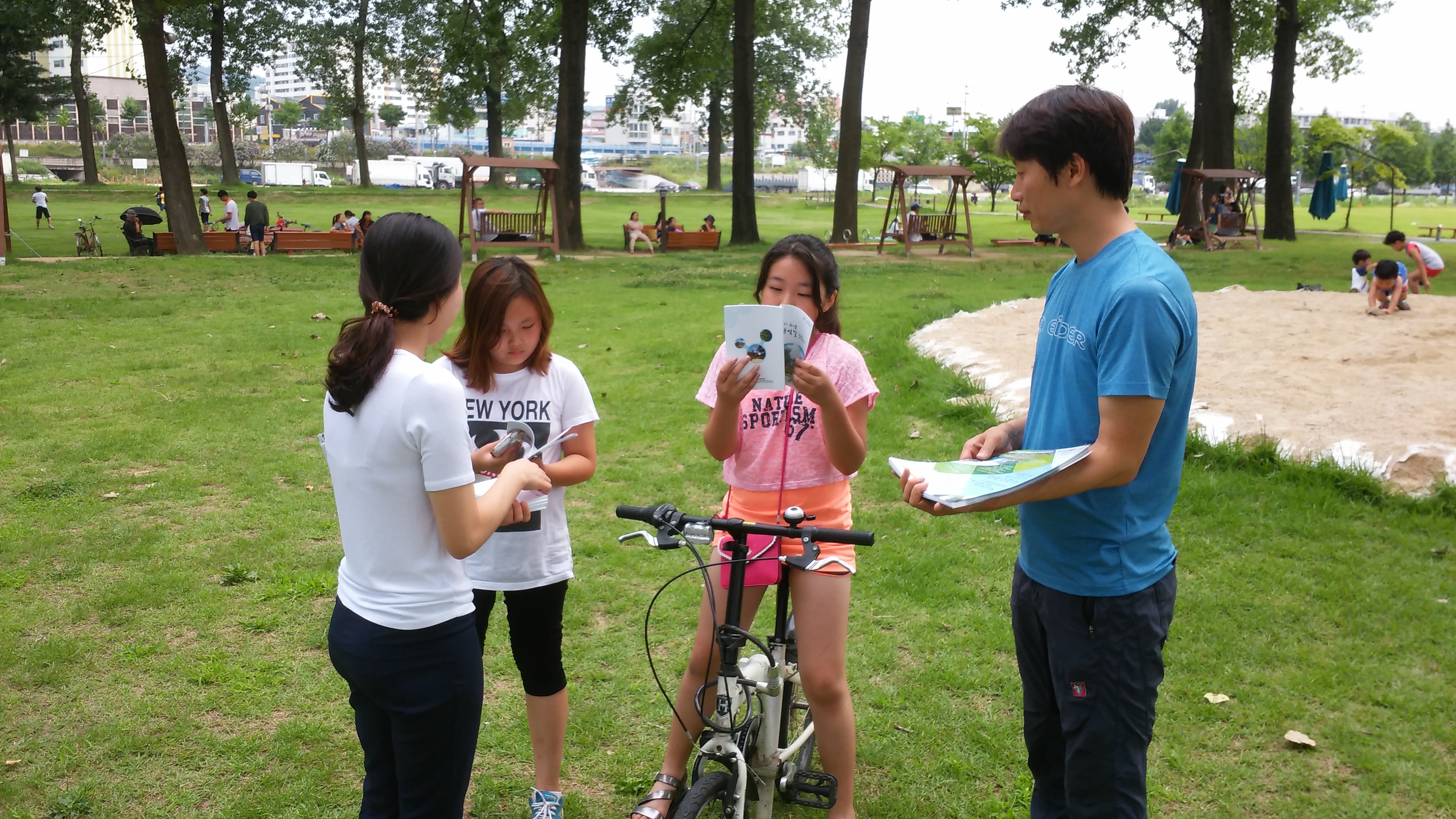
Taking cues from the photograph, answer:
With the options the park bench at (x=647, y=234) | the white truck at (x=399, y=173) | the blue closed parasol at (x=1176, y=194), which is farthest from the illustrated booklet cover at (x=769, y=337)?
the white truck at (x=399, y=173)

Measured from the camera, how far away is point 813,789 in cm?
321

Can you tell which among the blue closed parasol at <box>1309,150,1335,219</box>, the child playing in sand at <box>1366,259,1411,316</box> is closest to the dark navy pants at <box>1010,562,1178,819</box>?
the child playing in sand at <box>1366,259,1411,316</box>

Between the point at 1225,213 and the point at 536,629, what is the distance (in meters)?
27.0

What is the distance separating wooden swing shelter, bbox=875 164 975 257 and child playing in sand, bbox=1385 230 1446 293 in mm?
8308

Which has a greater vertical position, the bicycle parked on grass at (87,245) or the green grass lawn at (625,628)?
the bicycle parked on grass at (87,245)

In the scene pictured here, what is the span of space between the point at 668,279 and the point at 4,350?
10.1m

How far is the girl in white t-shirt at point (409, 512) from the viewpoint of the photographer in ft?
7.08

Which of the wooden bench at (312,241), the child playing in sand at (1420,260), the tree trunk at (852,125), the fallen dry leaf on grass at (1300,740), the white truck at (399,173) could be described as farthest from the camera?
the white truck at (399,173)

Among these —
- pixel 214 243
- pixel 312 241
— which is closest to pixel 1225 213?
pixel 312 241

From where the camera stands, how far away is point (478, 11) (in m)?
29.6

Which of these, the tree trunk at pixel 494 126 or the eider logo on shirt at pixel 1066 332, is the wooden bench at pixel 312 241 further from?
the tree trunk at pixel 494 126

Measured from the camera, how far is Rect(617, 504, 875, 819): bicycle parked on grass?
8.48 feet

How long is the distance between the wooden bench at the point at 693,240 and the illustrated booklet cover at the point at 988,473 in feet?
76.4

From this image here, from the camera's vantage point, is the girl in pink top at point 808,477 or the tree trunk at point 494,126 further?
the tree trunk at point 494,126
